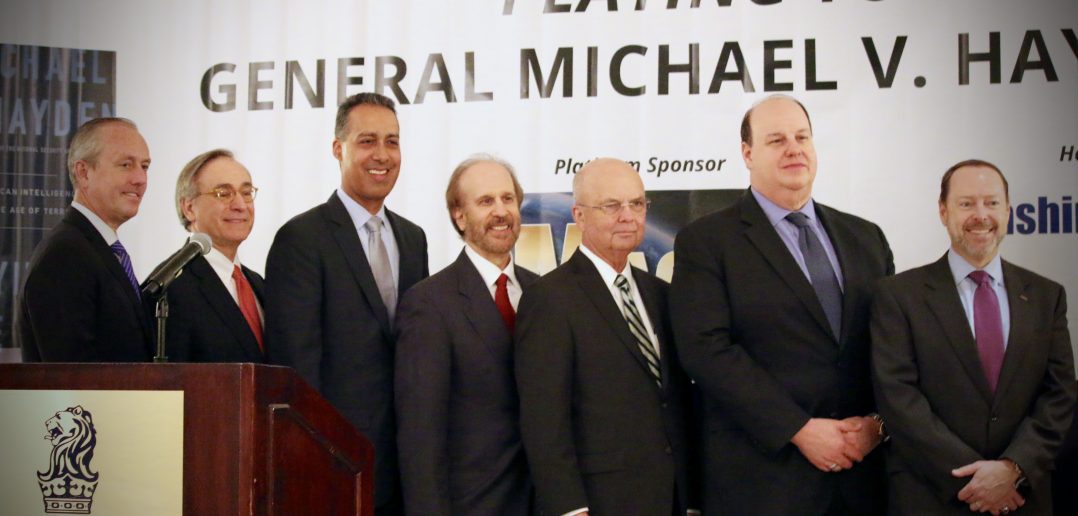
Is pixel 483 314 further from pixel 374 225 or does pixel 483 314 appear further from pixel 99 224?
pixel 99 224

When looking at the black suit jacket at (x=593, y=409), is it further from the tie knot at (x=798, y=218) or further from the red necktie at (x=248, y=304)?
the red necktie at (x=248, y=304)

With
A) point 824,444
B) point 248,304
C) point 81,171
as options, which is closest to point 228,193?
point 248,304

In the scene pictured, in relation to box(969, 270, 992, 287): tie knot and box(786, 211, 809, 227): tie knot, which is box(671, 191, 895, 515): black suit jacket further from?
box(969, 270, 992, 287): tie knot

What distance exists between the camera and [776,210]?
11.6ft

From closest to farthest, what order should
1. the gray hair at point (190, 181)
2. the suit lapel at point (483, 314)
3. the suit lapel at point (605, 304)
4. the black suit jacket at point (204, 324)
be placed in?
the suit lapel at point (605, 304) → the suit lapel at point (483, 314) → the black suit jacket at point (204, 324) → the gray hair at point (190, 181)

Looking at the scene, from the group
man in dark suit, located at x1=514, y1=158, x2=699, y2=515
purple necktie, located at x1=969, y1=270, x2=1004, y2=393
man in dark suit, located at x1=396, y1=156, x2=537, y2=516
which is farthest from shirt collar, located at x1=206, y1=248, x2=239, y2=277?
purple necktie, located at x1=969, y1=270, x2=1004, y2=393

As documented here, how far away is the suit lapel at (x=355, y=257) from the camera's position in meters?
3.91

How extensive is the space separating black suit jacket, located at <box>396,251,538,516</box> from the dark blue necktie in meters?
0.87

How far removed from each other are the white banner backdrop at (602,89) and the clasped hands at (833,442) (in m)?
1.43

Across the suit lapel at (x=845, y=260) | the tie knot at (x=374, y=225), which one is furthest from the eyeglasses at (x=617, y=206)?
the tie knot at (x=374, y=225)

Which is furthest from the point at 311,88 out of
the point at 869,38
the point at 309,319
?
the point at 869,38

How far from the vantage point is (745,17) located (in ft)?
15.5

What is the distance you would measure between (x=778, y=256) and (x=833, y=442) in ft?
1.89

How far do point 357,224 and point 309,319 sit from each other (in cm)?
45
